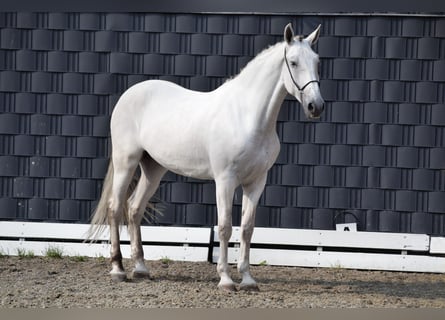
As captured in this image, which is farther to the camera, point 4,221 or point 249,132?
point 4,221

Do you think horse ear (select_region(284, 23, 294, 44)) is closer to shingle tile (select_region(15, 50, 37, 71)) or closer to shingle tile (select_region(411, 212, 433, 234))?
shingle tile (select_region(411, 212, 433, 234))

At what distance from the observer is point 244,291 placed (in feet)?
14.5

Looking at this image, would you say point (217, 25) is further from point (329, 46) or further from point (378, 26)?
point (378, 26)

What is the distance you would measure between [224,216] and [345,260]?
1.85 m

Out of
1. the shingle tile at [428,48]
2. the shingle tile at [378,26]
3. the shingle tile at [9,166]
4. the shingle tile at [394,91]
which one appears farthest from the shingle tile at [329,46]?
A: the shingle tile at [9,166]

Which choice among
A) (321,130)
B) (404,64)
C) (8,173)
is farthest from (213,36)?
(8,173)

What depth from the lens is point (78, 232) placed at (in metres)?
5.94

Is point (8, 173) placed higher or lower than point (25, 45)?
lower

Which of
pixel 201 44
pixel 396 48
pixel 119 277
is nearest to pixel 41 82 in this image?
pixel 201 44

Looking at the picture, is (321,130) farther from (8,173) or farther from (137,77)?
(8,173)

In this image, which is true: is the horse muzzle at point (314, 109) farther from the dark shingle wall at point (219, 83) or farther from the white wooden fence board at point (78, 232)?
the white wooden fence board at point (78, 232)

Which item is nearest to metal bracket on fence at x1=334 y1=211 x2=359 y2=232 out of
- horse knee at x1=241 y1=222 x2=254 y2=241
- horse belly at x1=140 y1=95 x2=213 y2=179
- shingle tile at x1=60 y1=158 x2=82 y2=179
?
horse knee at x1=241 y1=222 x2=254 y2=241

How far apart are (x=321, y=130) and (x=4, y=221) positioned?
10.1 feet

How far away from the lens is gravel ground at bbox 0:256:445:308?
4059 mm
